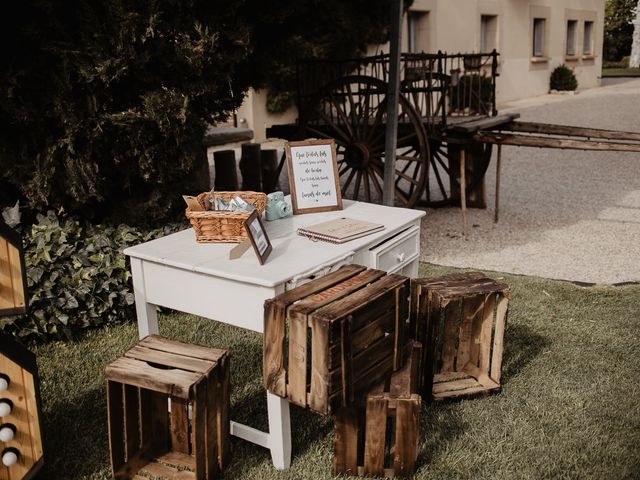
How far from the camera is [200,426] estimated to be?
232 centimetres

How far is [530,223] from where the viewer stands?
6.27 metres

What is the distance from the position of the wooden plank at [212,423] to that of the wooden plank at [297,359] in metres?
0.27

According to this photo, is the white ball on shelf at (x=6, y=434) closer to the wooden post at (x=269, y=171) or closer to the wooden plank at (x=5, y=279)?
the wooden plank at (x=5, y=279)

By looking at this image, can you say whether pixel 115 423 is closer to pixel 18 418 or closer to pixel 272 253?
pixel 18 418

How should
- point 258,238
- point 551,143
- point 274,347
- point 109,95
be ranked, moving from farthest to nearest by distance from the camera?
point 551,143 → point 109,95 → point 258,238 → point 274,347

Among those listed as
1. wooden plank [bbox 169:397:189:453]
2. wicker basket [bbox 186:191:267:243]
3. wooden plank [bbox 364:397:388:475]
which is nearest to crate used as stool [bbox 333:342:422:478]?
wooden plank [bbox 364:397:388:475]

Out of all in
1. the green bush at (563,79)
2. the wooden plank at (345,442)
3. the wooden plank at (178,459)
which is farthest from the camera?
the green bush at (563,79)

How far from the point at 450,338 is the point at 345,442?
3.34 ft

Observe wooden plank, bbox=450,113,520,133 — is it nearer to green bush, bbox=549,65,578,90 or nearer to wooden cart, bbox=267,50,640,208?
wooden cart, bbox=267,50,640,208

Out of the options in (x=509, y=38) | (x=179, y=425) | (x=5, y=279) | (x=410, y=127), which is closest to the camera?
(x=5, y=279)

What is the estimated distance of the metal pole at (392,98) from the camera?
16.6 feet

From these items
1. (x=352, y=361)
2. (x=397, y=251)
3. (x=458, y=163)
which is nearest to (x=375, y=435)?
(x=352, y=361)

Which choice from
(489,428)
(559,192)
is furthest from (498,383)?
(559,192)

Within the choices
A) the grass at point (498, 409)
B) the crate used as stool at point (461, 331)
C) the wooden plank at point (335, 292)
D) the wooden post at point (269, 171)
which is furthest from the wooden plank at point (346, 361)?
the wooden post at point (269, 171)
